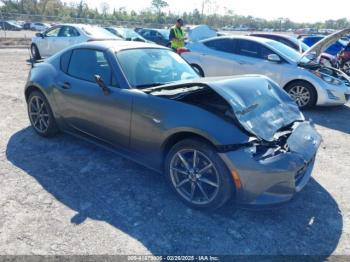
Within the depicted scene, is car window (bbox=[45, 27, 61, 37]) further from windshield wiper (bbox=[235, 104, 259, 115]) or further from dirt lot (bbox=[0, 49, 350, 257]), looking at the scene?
windshield wiper (bbox=[235, 104, 259, 115])

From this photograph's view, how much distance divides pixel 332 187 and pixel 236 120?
5.49 feet

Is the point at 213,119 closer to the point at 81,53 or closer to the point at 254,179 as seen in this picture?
the point at 254,179

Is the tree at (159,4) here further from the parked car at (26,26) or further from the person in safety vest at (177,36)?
the person in safety vest at (177,36)

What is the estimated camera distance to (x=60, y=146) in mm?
4355

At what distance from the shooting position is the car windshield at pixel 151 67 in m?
3.53

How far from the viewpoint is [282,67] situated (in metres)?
6.89

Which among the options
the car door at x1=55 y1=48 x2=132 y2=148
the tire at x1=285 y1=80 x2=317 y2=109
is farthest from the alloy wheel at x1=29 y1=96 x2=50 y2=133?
the tire at x1=285 y1=80 x2=317 y2=109

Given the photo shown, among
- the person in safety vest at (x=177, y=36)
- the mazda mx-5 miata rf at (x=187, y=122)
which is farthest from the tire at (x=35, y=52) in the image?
the mazda mx-5 miata rf at (x=187, y=122)

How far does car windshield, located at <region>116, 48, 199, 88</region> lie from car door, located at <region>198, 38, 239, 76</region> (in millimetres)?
3636

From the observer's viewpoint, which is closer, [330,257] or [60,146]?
[330,257]

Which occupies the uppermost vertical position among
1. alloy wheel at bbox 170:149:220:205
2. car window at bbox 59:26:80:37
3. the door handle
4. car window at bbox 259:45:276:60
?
car window at bbox 59:26:80:37

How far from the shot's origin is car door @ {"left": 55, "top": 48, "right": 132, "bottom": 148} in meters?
3.42

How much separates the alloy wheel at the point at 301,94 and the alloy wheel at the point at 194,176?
4.83m

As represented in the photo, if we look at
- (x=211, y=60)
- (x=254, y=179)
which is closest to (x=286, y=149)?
(x=254, y=179)
